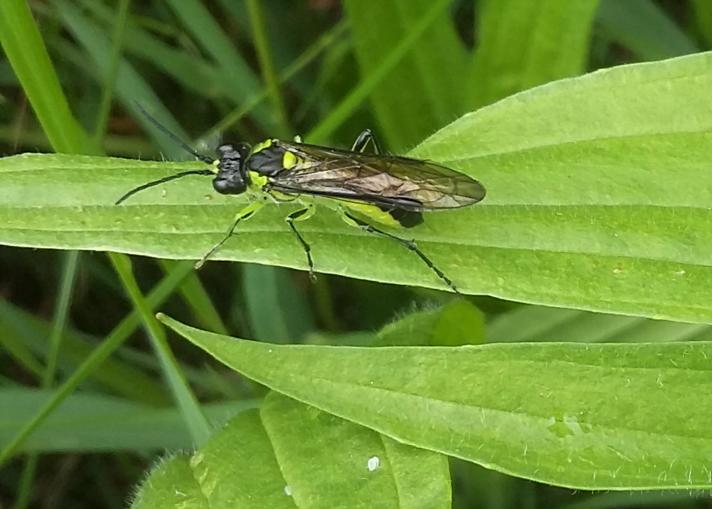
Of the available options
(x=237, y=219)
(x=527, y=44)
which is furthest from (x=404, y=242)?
(x=527, y=44)

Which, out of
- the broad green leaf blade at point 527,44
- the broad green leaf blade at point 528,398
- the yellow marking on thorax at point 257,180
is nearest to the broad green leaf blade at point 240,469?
the broad green leaf blade at point 528,398

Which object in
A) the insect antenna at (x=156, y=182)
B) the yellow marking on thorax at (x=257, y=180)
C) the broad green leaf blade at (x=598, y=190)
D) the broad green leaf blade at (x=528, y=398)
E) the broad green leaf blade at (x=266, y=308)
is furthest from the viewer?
the broad green leaf blade at (x=266, y=308)

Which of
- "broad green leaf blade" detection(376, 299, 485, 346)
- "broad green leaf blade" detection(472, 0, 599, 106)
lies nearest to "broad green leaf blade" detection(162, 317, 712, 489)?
"broad green leaf blade" detection(376, 299, 485, 346)

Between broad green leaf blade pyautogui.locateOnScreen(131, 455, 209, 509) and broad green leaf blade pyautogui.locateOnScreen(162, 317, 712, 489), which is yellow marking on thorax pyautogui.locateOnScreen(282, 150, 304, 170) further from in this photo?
broad green leaf blade pyautogui.locateOnScreen(131, 455, 209, 509)

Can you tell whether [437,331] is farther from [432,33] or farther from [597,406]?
[432,33]

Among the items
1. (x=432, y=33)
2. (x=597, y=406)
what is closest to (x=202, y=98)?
(x=432, y=33)

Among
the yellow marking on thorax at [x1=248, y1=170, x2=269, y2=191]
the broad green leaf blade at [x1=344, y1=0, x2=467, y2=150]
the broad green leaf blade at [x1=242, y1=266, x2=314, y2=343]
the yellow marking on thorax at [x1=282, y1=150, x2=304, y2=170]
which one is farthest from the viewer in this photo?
the broad green leaf blade at [x1=344, y1=0, x2=467, y2=150]

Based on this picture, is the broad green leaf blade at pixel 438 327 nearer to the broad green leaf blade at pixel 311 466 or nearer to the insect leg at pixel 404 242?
the insect leg at pixel 404 242

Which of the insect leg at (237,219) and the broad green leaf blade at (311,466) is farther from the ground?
the insect leg at (237,219)
